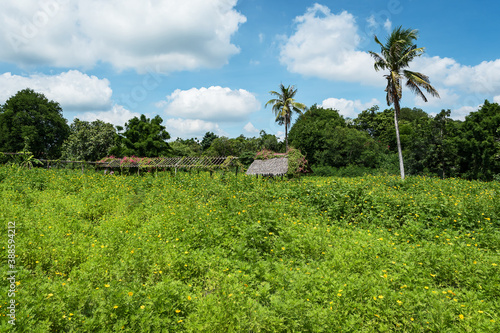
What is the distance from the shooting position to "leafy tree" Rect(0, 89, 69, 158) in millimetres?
35903

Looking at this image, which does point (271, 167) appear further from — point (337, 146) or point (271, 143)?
point (271, 143)

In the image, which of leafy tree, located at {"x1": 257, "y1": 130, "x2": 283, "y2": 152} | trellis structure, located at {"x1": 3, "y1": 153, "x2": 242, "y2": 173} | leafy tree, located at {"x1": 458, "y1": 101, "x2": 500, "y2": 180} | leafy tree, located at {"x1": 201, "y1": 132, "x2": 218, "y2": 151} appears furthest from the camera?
leafy tree, located at {"x1": 201, "y1": 132, "x2": 218, "y2": 151}

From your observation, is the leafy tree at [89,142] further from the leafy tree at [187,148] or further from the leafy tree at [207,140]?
the leafy tree at [207,140]

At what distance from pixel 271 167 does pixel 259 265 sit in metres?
21.6

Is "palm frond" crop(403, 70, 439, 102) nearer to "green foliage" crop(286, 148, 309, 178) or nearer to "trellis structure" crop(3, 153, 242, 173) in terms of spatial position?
"green foliage" crop(286, 148, 309, 178)

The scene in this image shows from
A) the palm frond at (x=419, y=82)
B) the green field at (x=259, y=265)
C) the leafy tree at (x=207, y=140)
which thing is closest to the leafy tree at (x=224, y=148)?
the leafy tree at (x=207, y=140)

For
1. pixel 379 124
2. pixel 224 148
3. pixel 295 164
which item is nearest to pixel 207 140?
pixel 224 148

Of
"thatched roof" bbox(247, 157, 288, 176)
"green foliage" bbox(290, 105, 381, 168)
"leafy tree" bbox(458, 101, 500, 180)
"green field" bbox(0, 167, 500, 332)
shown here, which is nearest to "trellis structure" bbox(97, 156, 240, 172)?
"thatched roof" bbox(247, 157, 288, 176)

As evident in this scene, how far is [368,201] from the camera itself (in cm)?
763

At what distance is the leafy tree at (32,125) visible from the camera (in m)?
35.9

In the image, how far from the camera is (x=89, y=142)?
38.0m

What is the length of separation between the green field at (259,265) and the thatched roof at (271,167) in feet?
50.1

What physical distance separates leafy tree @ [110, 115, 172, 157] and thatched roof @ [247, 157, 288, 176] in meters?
15.6

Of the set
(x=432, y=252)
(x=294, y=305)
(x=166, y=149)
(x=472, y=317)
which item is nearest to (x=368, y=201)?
(x=432, y=252)
